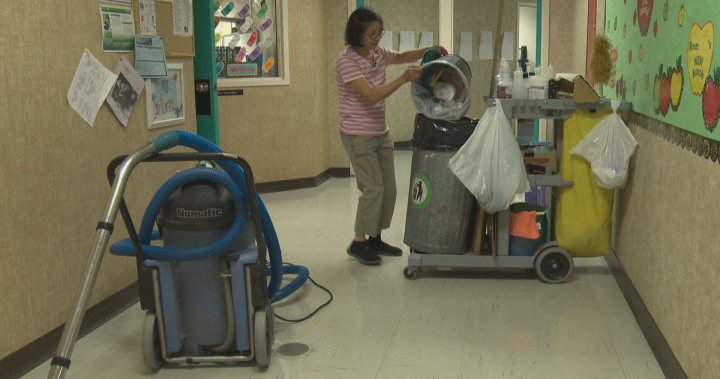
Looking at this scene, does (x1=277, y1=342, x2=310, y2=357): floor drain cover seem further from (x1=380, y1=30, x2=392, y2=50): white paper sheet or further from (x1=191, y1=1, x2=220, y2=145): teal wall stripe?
(x1=380, y1=30, x2=392, y2=50): white paper sheet

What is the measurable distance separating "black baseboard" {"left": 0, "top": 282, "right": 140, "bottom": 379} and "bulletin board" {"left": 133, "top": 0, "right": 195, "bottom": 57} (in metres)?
1.19

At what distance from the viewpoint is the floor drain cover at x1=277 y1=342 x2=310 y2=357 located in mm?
2918

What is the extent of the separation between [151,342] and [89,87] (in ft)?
3.70

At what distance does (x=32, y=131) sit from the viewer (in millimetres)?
2756

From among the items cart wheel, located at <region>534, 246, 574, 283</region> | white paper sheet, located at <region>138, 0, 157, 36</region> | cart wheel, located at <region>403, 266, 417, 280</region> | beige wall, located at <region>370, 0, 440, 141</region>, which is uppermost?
beige wall, located at <region>370, 0, 440, 141</region>

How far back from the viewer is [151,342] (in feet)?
8.85

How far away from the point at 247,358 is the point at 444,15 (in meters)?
5.20

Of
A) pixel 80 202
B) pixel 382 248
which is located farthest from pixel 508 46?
pixel 80 202

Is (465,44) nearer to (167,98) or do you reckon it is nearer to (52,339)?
(167,98)

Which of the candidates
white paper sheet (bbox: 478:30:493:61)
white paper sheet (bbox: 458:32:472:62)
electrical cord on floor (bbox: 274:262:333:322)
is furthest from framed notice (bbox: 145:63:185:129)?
white paper sheet (bbox: 478:30:493:61)

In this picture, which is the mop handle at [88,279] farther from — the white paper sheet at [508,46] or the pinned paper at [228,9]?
the white paper sheet at [508,46]

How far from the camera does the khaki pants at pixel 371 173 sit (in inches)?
159

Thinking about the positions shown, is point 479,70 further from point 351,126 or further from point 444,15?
point 351,126

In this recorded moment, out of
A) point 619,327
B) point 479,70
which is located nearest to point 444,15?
point 479,70
